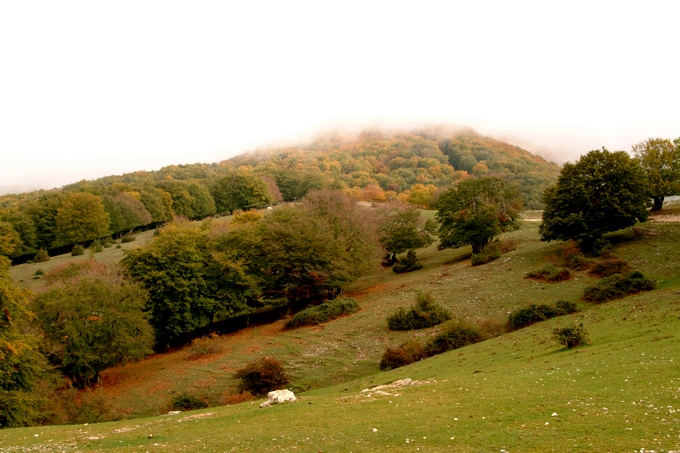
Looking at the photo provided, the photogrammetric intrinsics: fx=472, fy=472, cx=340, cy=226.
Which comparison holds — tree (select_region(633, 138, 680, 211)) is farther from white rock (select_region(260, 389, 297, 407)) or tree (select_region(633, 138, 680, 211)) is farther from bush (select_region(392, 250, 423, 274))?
white rock (select_region(260, 389, 297, 407))

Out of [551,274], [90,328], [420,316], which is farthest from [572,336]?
[90,328]

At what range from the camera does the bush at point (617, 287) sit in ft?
124

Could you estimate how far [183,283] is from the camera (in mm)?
55625

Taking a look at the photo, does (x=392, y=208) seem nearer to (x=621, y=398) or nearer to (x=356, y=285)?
(x=356, y=285)

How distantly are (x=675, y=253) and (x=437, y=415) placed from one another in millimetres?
41246

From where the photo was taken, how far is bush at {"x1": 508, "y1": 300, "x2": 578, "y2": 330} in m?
A: 36.5

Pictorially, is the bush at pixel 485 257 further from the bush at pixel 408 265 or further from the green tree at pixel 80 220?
the green tree at pixel 80 220

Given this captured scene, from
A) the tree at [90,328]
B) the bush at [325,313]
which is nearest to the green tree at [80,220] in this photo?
the tree at [90,328]

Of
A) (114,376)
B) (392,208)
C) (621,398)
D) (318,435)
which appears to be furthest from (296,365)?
(392,208)

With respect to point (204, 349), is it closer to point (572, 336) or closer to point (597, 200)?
point (572, 336)

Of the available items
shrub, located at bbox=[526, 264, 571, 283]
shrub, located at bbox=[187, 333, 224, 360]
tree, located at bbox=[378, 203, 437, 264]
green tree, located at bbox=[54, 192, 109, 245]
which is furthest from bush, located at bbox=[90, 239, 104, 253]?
shrub, located at bbox=[526, 264, 571, 283]

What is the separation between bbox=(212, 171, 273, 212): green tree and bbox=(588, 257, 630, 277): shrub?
11599 cm

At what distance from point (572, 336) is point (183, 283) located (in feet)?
143

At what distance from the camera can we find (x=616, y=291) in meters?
38.1
